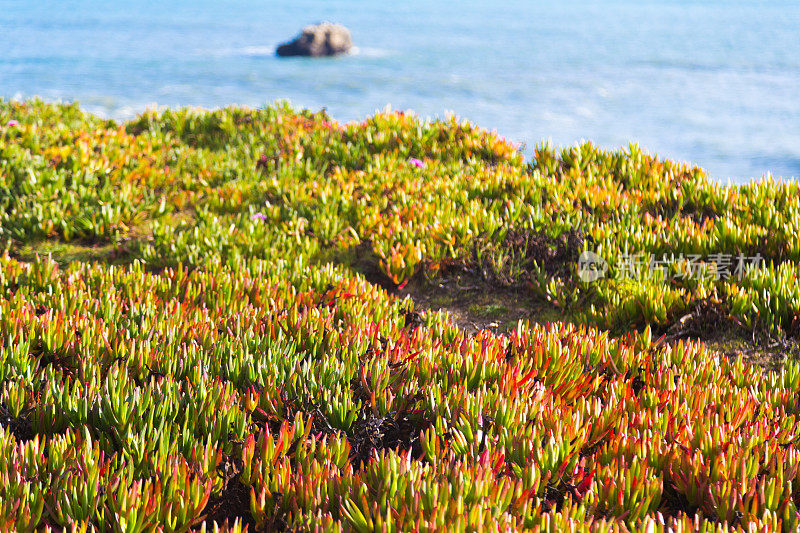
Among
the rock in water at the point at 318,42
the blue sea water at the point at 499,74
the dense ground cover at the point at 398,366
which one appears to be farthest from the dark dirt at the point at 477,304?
the rock in water at the point at 318,42

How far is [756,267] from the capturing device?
5.18m

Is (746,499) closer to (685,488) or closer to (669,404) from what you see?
(685,488)

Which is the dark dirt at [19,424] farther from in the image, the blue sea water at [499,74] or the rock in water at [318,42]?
the rock in water at [318,42]

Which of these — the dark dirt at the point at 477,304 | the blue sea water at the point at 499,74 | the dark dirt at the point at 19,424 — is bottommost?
the dark dirt at the point at 477,304

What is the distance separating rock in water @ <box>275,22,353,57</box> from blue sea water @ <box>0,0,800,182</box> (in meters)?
1.11

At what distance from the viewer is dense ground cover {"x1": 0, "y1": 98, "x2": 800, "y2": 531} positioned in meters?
2.45

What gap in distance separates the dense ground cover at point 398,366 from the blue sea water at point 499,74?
2.68 metres

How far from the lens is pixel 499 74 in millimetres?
44625

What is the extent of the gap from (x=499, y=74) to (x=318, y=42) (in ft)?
43.4

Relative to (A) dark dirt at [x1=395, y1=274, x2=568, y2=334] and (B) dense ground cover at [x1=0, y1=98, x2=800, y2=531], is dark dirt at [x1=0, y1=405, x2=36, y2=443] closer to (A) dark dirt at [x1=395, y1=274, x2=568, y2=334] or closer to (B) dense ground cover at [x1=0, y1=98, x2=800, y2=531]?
(B) dense ground cover at [x1=0, y1=98, x2=800, y2=531]

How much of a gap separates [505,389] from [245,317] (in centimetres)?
170

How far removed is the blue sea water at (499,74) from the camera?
27.7 m

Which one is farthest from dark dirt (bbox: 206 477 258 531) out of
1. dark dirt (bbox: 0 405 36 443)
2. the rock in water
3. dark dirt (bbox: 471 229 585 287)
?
the rock in water

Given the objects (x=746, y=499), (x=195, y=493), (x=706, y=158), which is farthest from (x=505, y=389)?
(x=706, y=158)
